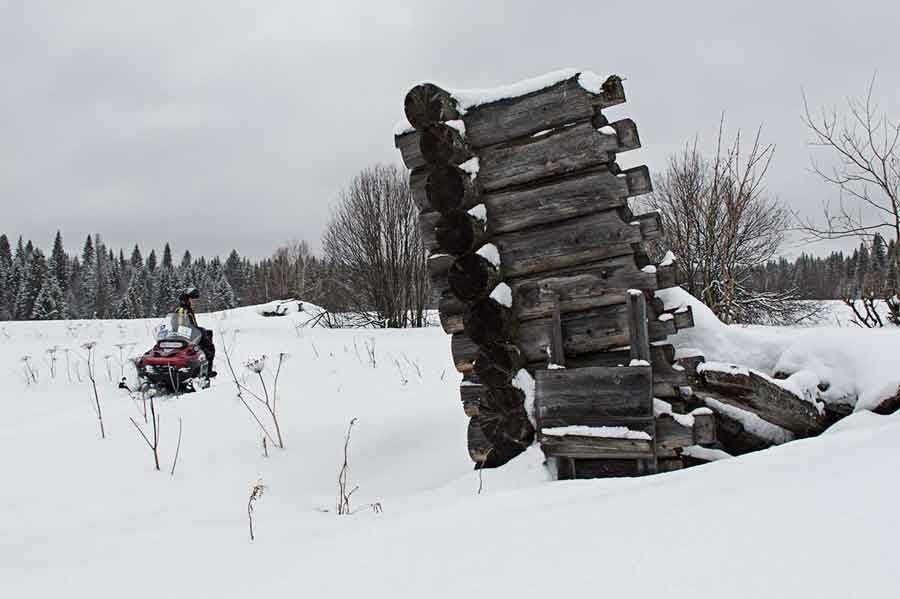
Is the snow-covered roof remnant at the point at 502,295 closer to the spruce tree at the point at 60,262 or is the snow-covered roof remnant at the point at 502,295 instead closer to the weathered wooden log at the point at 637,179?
the weathered wooden log at the point at 637,179

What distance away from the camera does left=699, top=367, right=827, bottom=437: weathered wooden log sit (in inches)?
143

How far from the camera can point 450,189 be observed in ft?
12.8

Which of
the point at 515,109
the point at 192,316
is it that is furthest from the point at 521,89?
the point at 192,316

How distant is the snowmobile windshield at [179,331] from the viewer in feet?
28.5

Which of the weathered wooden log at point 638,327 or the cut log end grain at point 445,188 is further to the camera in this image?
the cut log end grain at point 445,188

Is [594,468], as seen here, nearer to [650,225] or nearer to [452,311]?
[452,311]

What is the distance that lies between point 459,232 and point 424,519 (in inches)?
85.8

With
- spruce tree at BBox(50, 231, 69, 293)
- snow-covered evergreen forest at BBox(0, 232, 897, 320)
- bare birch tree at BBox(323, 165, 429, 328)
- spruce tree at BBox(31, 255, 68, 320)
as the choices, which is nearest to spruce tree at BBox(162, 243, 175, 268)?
snow-covered evergreen forest at BBox(0, 232, 897, 320)

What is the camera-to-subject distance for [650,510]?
1.82 meters

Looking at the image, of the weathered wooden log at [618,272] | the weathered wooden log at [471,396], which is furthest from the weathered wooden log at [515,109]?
the weathered wooden log at [471,396]

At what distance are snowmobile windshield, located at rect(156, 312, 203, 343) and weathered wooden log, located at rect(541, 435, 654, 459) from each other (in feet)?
22.8

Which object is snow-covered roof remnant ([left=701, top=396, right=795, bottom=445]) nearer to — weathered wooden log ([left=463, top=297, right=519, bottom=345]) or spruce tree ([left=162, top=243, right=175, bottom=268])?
weathered wooden log ([left=463, top=297, right=519, bottom=345])

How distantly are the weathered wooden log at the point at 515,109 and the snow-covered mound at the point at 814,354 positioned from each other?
1334 mm

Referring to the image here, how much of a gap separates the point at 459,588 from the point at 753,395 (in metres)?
2.85
